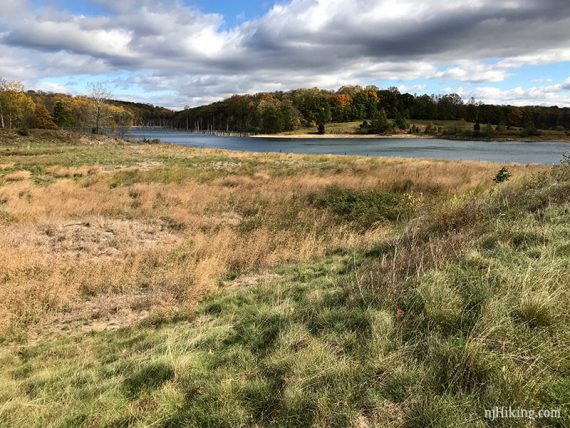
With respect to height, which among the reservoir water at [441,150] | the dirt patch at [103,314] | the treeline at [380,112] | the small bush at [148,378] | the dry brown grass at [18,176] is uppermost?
the treeline at [380,112]

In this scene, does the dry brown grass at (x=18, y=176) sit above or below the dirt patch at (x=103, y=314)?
above

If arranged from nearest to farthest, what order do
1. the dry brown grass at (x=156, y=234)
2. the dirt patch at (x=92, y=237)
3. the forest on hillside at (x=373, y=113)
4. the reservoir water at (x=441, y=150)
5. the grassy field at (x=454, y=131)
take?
the dry brown grass at (x=156, y=234), the dirt patch at (x=92, y=237), the reservoir water at (x=441, y=150), the grassy field at (x=454, y=131), the forest on hillside at (x=373, y=113)

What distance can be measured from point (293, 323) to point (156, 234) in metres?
9.58

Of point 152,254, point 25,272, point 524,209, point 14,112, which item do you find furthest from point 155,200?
point 14,112

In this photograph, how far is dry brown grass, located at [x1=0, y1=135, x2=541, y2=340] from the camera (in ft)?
27.6

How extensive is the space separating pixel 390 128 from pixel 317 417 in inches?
6218

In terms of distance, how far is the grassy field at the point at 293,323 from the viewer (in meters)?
3.34

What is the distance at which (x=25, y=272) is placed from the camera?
9078 mm

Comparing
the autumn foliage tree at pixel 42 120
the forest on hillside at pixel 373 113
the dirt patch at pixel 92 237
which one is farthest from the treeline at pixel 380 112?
the dirt patch at pixel 92 237

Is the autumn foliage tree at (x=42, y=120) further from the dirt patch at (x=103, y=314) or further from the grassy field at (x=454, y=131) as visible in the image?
the dirt patch at (x=103, y=314)

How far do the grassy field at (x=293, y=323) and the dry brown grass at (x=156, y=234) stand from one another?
7 centimetres

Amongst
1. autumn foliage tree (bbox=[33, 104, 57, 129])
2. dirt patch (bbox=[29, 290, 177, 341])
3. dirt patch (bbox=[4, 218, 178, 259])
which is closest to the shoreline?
autumn foliage tree (bbox=[33, 104, 57, 129])

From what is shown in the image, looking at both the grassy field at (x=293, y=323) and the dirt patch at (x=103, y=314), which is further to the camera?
the dirt patch at (x=103, y=314)

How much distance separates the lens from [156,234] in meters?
13.4
